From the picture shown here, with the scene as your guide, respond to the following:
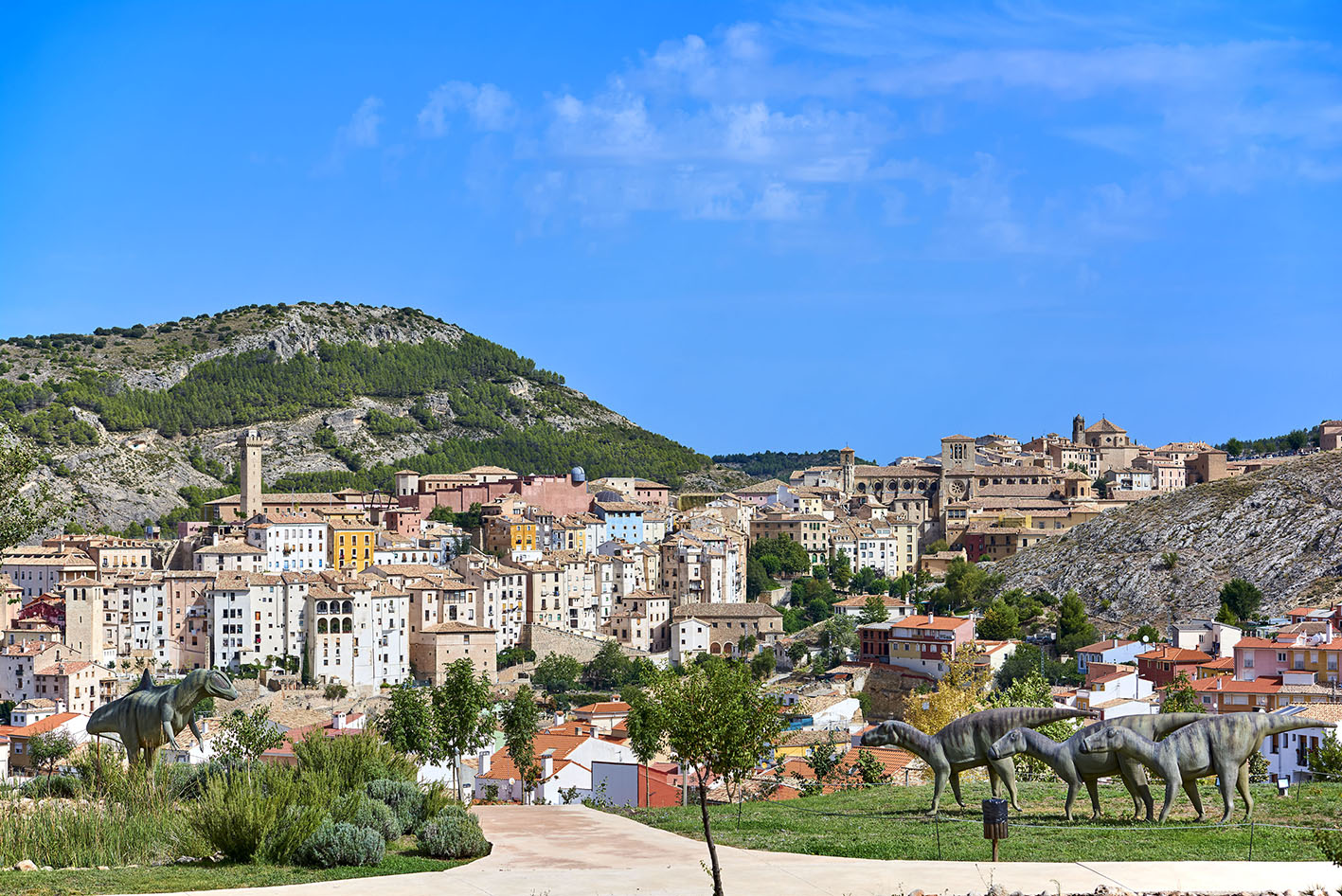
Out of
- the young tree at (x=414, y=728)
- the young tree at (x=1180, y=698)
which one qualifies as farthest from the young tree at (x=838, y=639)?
the young tree at (x=414, y=728)

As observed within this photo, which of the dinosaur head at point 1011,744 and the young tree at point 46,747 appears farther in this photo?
the young tree at point 46,747

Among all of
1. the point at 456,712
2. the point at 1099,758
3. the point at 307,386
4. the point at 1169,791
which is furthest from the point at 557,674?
the point at 307,386

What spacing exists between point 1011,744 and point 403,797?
640 centimetres

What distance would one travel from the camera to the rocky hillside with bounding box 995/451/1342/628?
7331 cm

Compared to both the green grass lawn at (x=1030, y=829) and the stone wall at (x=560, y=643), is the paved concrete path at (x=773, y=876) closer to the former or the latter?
the green grass lawn at (x=1030, y=829)

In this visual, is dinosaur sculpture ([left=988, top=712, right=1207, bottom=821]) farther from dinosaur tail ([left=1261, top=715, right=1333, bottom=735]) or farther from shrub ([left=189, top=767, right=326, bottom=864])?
shrub ([left=189, top=767, right=326, bottom=864])

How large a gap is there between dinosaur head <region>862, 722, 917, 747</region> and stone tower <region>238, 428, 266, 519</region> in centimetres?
7449

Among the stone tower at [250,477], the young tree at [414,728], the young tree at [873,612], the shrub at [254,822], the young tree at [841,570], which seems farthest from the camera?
the young tree at [841,570]

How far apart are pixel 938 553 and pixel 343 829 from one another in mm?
86735

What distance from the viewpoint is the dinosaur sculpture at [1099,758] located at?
15633 millimetres

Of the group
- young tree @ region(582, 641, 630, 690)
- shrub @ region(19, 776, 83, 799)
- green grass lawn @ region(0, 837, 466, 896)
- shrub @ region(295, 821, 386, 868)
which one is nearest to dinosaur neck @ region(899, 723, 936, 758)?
green grass lawn @ region(0, 837, 466, 896)

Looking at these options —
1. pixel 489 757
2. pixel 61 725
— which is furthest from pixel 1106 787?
pixel 61 725

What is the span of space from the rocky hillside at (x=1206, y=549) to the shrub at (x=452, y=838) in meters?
61.7

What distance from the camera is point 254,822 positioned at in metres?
13.6
